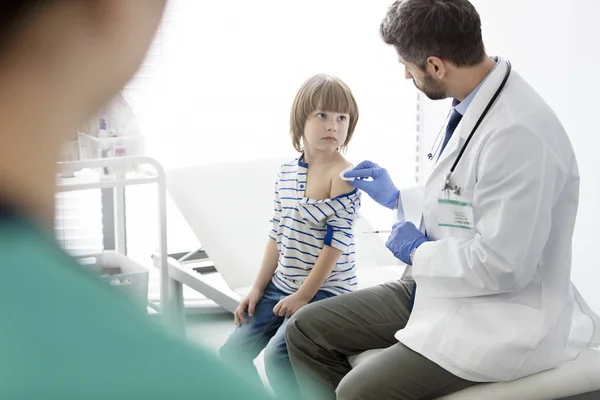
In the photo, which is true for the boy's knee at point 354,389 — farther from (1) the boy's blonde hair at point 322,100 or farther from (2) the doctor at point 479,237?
(1) the boy's blonde hair at point 322,100

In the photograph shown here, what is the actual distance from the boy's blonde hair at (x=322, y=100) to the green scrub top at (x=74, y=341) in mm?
1868

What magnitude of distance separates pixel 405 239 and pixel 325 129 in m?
0.45

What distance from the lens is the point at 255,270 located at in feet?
8.18

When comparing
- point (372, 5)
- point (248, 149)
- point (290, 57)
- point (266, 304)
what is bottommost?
point (266, 304)

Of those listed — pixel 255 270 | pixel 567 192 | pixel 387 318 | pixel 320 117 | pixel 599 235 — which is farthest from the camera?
pixel 599 235

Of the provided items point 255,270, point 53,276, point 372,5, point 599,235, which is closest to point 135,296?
point 53,276

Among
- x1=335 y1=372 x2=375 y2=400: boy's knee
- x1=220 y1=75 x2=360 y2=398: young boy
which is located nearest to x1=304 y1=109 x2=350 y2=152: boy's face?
x1=220 y1=75 x2=360 y2=398: young boy

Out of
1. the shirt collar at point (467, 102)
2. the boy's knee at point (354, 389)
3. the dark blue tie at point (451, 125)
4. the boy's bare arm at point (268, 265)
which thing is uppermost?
the shirt collar at point (467, 102)

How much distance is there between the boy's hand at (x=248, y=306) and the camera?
214 cm

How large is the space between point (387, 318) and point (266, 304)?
0.41 metres

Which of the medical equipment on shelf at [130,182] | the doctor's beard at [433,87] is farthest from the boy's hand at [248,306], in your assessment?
the doctor's beard at [433,87]

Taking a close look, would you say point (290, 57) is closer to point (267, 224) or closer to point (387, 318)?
point (267, 224)

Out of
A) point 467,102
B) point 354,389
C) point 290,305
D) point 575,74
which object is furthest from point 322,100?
point 575,74

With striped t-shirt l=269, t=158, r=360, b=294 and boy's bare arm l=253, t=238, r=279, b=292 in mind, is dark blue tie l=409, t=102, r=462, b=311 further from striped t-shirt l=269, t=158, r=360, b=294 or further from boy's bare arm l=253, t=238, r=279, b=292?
boy's bare arm l=253, t=238, r=279, b=292
